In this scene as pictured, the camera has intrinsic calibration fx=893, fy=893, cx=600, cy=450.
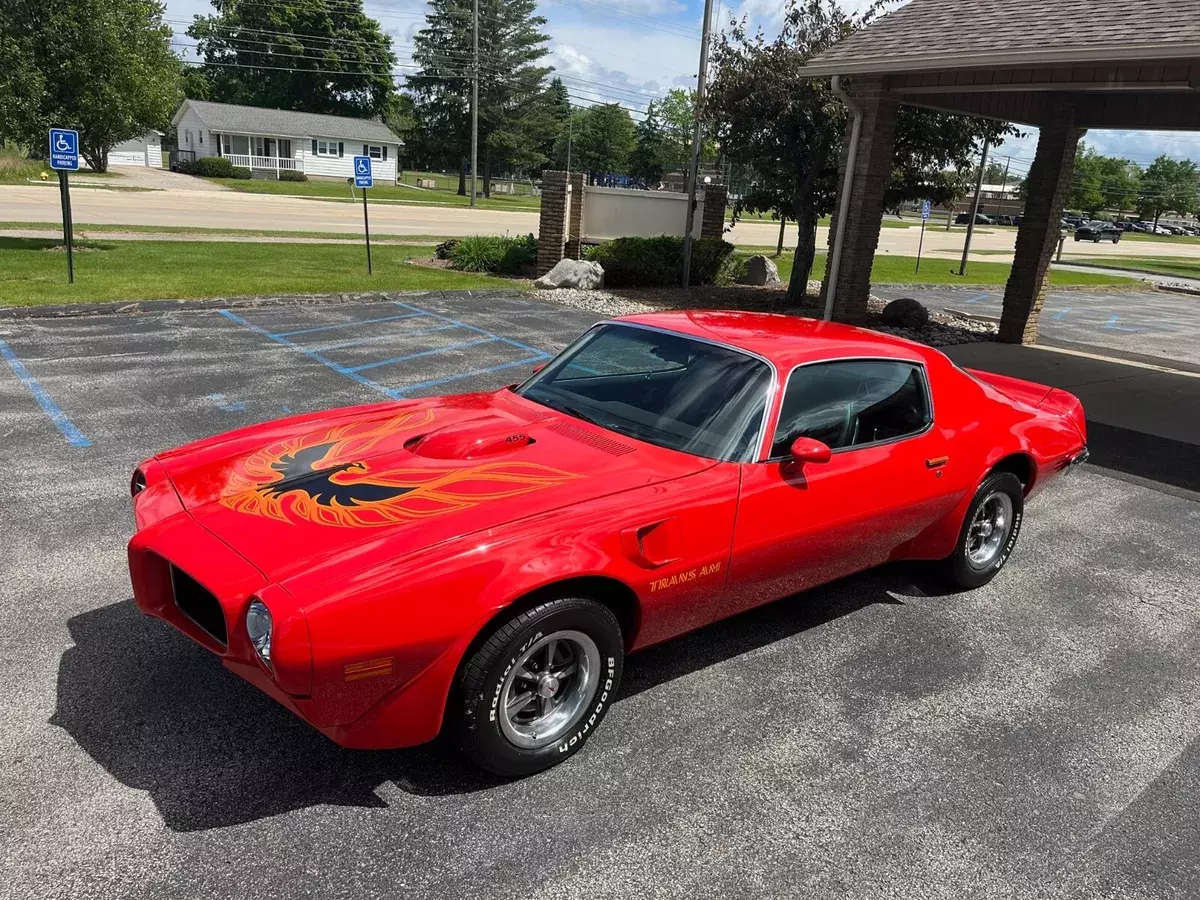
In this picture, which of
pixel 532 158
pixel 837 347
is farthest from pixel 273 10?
pixel 837 347

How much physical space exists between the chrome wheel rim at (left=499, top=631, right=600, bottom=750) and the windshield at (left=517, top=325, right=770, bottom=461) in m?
0.99

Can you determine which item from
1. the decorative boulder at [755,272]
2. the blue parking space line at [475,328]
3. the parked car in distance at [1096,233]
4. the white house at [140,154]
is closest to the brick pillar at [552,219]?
the decorative boulder at [755,272]

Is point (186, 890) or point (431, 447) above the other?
point (431, 447)

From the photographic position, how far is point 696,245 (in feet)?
58.9

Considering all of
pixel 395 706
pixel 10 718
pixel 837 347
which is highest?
pixel 837 347

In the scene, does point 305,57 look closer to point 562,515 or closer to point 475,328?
point 475,328

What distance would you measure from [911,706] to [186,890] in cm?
282

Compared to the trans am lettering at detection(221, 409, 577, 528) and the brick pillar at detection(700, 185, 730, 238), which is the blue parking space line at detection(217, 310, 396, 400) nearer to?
the trans am lettering at detection(221, 409, 577, 528)

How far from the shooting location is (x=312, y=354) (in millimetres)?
9766

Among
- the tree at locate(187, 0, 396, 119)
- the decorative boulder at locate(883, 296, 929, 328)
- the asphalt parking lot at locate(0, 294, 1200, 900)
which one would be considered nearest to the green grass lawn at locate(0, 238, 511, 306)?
the decorative boulder at locate(883, 296, 929, 328)

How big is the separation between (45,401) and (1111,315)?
19.5m

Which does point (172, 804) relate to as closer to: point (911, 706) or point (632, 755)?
point (632, 755)

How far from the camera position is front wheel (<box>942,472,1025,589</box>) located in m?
4.76

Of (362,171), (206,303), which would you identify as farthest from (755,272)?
(206,303)
